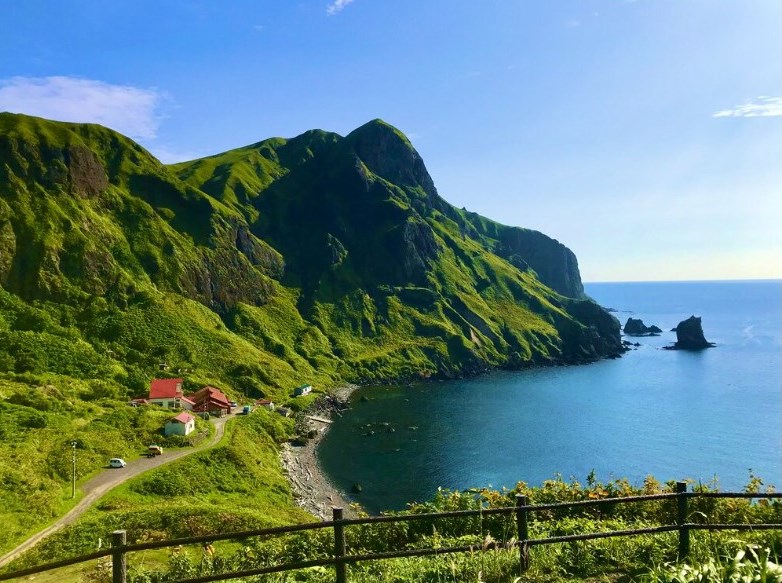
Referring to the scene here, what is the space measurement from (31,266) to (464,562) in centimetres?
14824

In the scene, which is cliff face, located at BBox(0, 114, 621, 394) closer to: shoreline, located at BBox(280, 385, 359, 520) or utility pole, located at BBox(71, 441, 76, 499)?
shoreline, located at BBox(280, 385, 359, 520)

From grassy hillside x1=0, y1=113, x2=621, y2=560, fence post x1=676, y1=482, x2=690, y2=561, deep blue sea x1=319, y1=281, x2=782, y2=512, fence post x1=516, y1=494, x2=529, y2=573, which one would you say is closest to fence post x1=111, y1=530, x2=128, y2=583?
fence post x1=516, y1=494, x2=529, y2=573

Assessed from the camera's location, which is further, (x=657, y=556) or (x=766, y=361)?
(x=766, y=361)

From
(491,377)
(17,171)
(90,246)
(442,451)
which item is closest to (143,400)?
(442,451)

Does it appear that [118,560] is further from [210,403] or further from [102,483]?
[210,403]

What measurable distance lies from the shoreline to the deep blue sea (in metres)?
2.14

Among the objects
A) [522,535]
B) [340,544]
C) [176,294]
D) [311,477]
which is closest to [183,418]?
[311,477]

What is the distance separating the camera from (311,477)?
79062 millimetres

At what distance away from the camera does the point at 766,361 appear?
7008 inches

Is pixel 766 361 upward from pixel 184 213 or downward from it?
downward

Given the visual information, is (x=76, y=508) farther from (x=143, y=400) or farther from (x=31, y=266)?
(x=31, y=266)

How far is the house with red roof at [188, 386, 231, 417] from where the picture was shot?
319 ft

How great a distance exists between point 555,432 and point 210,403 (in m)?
72.0

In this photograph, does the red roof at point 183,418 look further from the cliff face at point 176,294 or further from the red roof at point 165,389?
the cliff face at point 176,294
